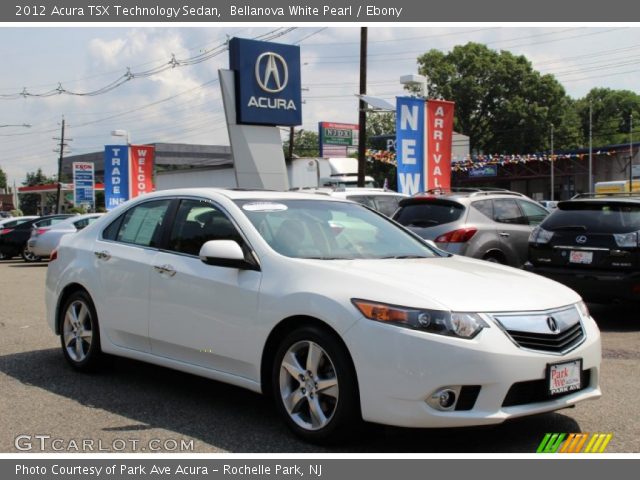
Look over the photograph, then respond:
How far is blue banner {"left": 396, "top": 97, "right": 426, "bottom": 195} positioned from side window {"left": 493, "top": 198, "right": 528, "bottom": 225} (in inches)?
237

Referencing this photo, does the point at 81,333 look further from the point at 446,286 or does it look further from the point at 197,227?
the point at 446,286

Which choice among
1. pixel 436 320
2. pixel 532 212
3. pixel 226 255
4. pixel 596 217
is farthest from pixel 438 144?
pixel 436 320

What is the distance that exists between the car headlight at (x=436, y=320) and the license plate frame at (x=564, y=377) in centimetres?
52

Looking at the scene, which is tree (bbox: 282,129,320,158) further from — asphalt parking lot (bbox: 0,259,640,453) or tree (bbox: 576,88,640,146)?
→ asphalt parking lot (bbox: 0,259,640,453)

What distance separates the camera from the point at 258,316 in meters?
4.80

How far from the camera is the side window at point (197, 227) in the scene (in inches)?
213

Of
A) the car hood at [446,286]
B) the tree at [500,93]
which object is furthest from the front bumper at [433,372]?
the tree at [500,93]

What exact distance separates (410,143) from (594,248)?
931 centimetres

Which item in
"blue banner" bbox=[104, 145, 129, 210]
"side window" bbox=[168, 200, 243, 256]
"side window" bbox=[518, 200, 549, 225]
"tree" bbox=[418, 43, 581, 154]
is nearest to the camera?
"side window" bbox=[168, 200, 243, 256]

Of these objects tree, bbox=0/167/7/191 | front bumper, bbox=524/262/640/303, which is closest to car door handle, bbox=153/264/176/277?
front bumper, bbox=524/262/640/303

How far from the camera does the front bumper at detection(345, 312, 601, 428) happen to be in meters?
4.02

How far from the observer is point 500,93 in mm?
67625

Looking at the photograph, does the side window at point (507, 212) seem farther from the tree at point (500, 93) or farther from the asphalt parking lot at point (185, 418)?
the tree at point (500, 93)
